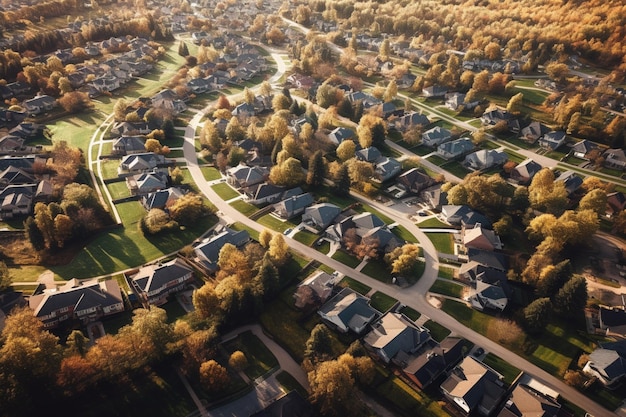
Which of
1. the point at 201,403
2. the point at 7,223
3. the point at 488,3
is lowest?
the point at 7,223

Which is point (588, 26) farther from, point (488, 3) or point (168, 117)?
point (168, 117)

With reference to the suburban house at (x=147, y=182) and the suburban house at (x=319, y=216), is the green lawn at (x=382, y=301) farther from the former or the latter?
the suburban house at (x=147, y=182)

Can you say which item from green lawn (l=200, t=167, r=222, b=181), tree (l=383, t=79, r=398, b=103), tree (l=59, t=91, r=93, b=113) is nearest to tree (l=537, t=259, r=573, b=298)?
green lawn (l=200, t=167, r=222, b=181)

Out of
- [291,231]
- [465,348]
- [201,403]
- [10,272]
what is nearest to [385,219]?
[291,231]

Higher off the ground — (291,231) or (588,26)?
(588,26)

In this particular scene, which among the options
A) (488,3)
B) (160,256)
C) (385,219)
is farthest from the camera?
(488,3)

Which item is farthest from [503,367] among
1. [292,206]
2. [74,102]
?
[74,102]

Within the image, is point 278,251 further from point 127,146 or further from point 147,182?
point 127,146

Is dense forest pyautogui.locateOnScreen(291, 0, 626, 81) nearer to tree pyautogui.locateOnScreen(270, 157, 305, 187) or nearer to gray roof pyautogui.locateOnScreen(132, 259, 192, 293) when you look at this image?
→ tree pyautogui.locateOnScreen(270, 157, 305, 187)

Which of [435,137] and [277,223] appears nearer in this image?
Answer: [277,223]
